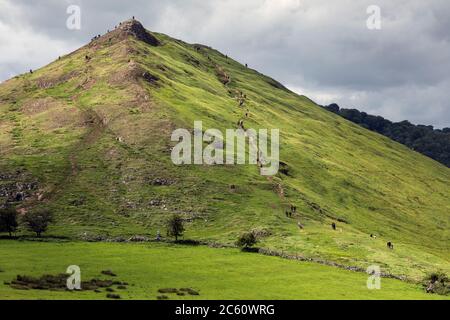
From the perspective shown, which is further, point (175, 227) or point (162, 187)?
point (162, 187)

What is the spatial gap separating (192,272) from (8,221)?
42.2m

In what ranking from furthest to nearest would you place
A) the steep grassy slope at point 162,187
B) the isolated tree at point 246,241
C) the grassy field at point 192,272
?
the steep grassy slope at point 162,187
the isolated tree at point 246,241
the grassy field at point 192,272

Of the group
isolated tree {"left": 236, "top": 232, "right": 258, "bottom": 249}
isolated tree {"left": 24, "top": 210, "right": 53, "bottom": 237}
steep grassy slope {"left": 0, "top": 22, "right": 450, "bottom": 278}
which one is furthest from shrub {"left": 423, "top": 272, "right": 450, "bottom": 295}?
isolated tree {"left": 24, "top": 210, "right": 53, "bottom": 237}

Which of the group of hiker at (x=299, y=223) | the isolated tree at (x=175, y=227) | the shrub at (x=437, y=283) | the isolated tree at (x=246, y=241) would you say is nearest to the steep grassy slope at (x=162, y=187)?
the group of hiker at (x=299, y=223)

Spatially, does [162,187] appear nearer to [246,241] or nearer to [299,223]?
[299,223]

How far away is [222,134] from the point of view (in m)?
179

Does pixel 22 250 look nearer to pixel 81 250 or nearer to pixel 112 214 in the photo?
pixel 81 250

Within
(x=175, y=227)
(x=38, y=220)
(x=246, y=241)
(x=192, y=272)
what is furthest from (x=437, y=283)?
(x=38, y=220)

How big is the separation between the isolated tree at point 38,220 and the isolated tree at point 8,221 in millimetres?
2924

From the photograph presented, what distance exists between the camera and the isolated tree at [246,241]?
364 ft

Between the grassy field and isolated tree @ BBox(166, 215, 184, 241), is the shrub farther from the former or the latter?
isolated tree @ BBox(166, 215, 184, 241)

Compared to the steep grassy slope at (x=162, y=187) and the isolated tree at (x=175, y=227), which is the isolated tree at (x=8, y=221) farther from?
the isolated tree at (x=175, y=227)

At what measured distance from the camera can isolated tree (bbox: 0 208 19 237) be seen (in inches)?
4343

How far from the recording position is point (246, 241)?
11088cm
